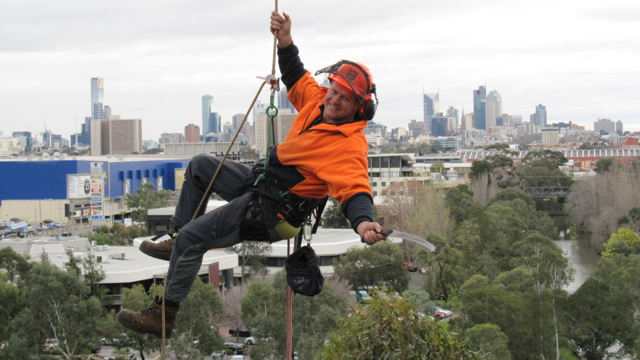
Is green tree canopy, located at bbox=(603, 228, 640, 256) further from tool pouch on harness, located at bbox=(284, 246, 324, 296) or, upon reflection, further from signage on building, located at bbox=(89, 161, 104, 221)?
tool pouch on harness, located at bbox=(284, 246, 324, 296)

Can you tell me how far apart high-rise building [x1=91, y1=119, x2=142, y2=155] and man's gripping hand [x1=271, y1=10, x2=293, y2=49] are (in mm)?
128768

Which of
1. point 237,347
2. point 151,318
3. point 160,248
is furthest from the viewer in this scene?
point 237,347

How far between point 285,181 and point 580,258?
37.6m

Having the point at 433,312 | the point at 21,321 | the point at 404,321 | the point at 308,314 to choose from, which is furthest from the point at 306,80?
the point at 433,312

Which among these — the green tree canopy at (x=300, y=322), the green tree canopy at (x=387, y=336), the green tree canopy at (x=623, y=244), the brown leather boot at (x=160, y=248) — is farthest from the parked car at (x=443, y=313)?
the brown leather boot at (x=160, y=248)

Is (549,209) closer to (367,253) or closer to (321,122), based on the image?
(367,253)

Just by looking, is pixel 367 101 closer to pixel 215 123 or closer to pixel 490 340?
pixel 490 340

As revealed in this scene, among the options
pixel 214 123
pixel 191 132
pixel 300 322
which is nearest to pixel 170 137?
pixel 214 123

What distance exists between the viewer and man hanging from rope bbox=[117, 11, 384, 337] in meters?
4.59

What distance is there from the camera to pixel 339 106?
15.6 feet

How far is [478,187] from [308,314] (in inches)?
1372

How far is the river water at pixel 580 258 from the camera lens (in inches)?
1335

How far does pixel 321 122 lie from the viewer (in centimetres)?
485

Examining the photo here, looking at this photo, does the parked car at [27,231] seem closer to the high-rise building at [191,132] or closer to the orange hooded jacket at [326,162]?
the orange hooded jacket at [326,162]
